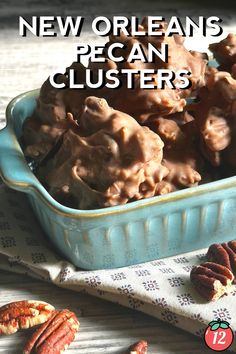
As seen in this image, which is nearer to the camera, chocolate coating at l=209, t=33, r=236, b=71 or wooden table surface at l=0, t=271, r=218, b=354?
wooden table surface at l=0, t=271, r=218, b=354

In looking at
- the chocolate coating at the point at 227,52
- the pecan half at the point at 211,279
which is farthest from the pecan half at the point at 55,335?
the chocolate coating at the point at 227,52

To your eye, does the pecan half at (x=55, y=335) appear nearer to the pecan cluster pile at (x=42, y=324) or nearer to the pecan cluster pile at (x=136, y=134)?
the pecan cluster pile at (x=42, y=324)

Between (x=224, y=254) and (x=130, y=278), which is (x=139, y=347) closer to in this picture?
(x=130, y=278)

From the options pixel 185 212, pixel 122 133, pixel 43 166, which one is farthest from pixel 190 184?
pixel 43 166

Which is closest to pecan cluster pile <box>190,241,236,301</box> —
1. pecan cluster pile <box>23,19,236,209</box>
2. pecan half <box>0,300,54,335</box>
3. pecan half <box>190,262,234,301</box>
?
pecan half <box>190,262,234,301</box>

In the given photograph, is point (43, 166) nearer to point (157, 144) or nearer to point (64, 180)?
point (64, 180)

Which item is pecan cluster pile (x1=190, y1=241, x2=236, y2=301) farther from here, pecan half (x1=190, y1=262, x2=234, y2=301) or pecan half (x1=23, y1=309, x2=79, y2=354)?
pecan half (x1=23, y1=309, x2=79, y2=354)

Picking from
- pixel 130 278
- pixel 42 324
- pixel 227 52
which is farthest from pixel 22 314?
pixel 227 52
